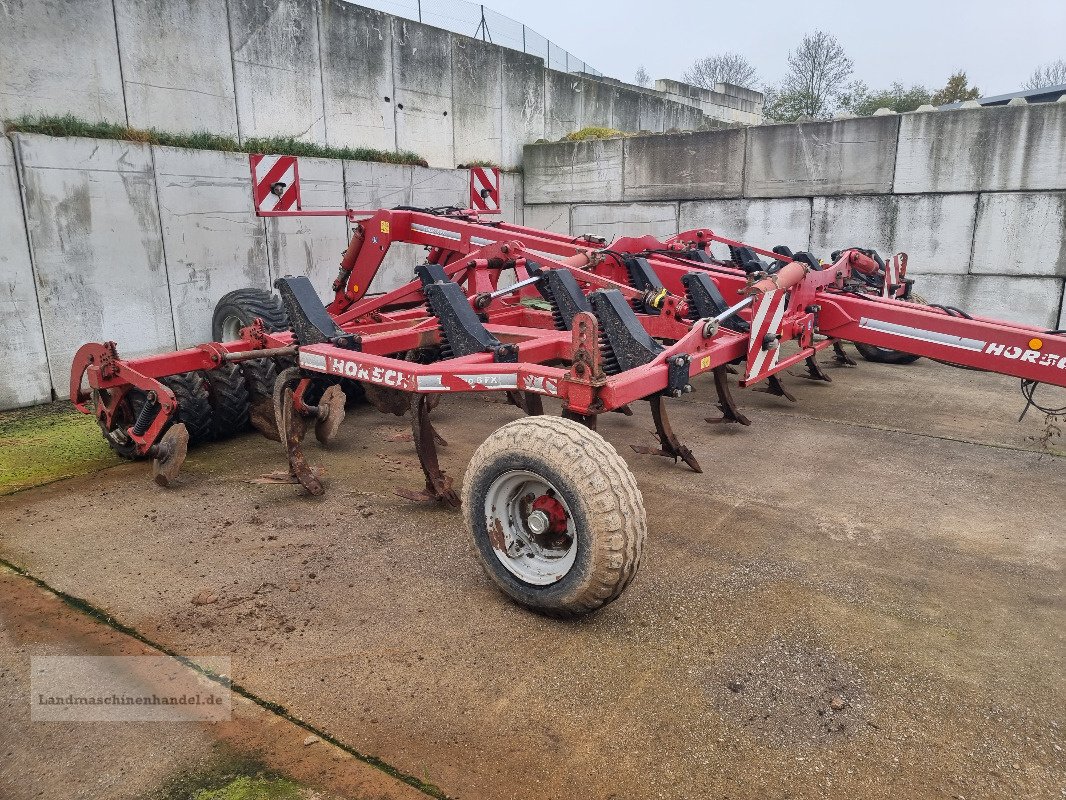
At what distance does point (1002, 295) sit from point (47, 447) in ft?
29.7

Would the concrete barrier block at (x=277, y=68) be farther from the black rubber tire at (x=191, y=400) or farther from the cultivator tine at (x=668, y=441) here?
the cultivator tine at (x=668, y=441)

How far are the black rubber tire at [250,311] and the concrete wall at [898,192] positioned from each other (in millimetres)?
5965

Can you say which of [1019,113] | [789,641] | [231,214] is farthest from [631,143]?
[789,641]

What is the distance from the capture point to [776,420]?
5965mm

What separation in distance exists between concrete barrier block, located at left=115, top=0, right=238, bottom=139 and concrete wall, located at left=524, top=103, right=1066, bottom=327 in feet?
17.2

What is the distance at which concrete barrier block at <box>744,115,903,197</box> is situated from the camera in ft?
29.0

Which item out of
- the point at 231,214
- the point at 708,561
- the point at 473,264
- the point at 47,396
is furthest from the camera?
the point at 231,214

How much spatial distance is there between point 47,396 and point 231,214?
2.44m

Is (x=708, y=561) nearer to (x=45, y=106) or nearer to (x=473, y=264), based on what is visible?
(x=473, y=264)

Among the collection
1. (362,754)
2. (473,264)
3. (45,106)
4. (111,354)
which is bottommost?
(362,754)

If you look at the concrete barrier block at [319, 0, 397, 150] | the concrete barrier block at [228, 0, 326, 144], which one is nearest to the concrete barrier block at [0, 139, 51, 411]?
the concrete barrier block at [228, 0, 326, 144]

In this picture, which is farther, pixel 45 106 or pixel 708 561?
pixel 45 106

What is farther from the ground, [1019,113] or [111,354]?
[1019,113]
